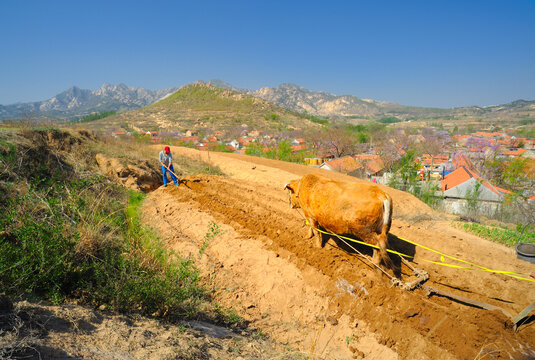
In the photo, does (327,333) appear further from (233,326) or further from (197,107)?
(197,107)

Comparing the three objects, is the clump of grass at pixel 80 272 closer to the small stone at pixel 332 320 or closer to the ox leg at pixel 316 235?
the small stone at pixel 332 320

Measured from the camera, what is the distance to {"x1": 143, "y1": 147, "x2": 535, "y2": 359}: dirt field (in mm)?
3564

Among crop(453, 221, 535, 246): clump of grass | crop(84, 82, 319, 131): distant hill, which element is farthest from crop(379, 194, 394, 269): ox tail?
crop(84, 82, 319, 131): distant hill

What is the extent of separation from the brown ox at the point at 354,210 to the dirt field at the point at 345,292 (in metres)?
0.71

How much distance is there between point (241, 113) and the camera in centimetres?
8506

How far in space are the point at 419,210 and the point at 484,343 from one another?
28.3ft

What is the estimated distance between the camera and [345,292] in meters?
4.43

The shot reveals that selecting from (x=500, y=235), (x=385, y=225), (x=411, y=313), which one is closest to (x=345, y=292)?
(x=411, y=313)

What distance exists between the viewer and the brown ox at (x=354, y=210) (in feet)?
14.5

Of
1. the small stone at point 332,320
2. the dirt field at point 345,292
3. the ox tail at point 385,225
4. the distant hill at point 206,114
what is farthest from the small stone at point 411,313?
the distant hill at point 206,114

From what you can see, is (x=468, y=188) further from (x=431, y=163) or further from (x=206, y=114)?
(x=206, y=114)

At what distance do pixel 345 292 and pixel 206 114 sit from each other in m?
80.7

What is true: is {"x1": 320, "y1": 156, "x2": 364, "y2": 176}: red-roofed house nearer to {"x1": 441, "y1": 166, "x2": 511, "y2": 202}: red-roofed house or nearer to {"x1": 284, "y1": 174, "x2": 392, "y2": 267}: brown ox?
{"x1": 441, "y1": 166, "x2": 511, "y2": 202}: red-roofed house

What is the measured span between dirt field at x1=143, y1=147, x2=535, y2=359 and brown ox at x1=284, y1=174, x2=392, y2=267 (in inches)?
28.1
